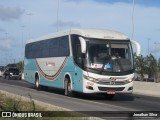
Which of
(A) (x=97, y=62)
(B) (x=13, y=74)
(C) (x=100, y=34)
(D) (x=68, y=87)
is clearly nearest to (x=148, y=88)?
(D) (x=68, y=87)

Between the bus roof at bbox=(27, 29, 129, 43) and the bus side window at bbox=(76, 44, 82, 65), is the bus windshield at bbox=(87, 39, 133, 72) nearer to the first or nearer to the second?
the bus roof at bbox=(27, 29, 129, 43)

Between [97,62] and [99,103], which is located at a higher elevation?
[97,62]

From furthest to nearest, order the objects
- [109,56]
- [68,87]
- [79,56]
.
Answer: [68,87], [79,56], [109,56]

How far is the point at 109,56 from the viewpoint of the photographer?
22.4 metres

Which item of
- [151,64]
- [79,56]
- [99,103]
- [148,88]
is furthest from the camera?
[151,64]

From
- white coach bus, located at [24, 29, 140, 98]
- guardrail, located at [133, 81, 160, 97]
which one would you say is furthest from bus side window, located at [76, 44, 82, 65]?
guardrail, located at [133, 81, 160, 97]

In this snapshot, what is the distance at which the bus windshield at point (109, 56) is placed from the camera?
73.0 ft

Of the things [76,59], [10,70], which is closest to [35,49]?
[76,59]

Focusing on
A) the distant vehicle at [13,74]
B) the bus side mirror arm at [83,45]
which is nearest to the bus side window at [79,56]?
the bus side mirror arm at [83,45]

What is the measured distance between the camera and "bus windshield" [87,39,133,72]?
22266mm

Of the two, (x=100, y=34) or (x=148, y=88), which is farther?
(x=148, y=88)

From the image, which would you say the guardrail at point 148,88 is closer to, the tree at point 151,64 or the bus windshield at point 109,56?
the bus windshield at point 109,56

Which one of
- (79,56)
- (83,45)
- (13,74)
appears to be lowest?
(13,74)

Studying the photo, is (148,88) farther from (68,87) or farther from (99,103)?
(99,103)
